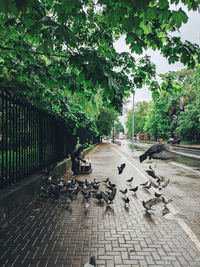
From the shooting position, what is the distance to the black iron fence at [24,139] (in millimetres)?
4289

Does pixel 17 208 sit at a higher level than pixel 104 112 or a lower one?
lower

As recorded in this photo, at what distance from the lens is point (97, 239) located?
328 cm

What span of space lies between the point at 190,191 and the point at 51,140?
545 centimetres

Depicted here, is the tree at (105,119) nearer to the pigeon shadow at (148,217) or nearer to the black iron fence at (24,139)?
the black iron fence at (24,139)

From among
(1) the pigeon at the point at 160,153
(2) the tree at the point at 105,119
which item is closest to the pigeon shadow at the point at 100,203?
(1) the pigeon at the point at 160,153

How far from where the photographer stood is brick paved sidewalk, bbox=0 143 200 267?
8.91ft

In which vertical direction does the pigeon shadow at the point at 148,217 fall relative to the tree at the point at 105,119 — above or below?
below

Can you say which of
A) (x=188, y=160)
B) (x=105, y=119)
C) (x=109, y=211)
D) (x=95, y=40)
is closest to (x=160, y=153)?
(x=109, y=211)

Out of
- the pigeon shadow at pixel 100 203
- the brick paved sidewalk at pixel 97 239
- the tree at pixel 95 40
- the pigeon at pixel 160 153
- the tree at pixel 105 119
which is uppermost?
the tree at pixel 105 119

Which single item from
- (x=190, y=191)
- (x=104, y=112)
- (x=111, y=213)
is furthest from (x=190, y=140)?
(x=111, y=213)

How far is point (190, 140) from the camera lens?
145ft

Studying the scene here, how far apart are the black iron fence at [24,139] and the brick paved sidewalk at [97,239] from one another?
1168 mm

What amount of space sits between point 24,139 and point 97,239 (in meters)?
3.18

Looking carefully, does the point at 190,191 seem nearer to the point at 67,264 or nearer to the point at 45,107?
the point at 67,264
